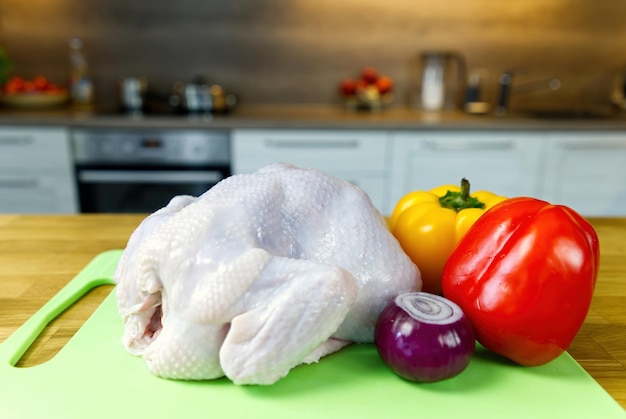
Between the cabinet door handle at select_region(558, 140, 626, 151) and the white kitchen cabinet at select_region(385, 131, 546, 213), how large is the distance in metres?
0.10

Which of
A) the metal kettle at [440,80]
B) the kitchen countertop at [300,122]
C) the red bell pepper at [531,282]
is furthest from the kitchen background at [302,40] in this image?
the red bell pepper at [531,282]

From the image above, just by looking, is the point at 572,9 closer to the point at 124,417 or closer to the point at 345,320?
the point at 345,320

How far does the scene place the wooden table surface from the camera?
0.68 meters

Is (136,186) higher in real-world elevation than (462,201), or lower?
lower

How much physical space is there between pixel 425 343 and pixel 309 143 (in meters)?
1.67

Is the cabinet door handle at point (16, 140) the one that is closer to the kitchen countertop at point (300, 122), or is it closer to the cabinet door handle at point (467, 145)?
the kitchen countertop at point (300, 122)

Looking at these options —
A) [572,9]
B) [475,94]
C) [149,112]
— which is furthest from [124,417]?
[572,9]

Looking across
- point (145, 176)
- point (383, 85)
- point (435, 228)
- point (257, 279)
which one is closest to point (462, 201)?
point (435, 228)

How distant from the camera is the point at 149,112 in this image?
2.48 meters

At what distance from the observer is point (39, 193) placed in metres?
2.23

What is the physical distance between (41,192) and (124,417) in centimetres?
195

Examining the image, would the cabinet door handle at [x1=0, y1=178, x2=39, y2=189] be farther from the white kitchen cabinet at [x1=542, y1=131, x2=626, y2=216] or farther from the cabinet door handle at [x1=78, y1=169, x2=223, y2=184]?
the white kitchen cabinet at [x1=542, y1=131, x2=626, y2=216]

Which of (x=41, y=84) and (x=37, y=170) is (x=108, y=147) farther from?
(x=41, y=84)

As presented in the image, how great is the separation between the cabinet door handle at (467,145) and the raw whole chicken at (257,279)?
1.57 m
